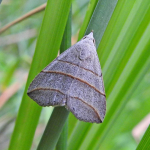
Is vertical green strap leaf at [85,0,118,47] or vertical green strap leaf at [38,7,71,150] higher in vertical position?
vertical green strap leaf at [85,0,118,47]

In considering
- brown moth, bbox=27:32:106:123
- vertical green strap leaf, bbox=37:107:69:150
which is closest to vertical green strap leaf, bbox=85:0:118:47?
brown moth, bbox=27:32:106:123

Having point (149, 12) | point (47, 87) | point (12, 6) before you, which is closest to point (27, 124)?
point (47, 87)

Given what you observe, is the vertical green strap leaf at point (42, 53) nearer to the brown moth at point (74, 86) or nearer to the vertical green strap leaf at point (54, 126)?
the brown moth at point (74, 86)

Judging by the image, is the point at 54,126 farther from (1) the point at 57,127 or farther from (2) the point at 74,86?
(2) the point at 74,86

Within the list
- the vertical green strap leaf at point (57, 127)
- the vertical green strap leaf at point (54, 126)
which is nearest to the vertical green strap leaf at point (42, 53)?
the vertical green strap leaf at point (57, 127)

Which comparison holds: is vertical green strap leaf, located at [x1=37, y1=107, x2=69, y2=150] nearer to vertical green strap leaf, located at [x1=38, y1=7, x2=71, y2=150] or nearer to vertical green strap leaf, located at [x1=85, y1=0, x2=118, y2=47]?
vertical green strap leaf, located at [x1=38, y1=7, x2=71, y2=150]

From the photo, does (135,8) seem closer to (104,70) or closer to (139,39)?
(139,39)

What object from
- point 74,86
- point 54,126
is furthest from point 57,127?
point 74,86
